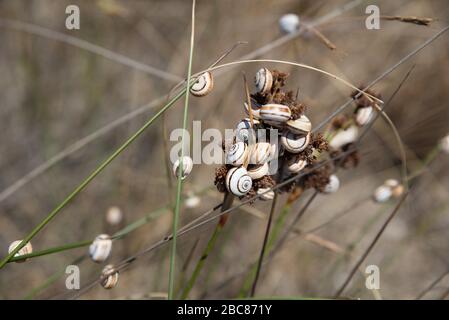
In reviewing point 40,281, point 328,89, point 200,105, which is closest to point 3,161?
point 40,281

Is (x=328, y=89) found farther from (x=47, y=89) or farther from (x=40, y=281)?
(x=40, y=281)

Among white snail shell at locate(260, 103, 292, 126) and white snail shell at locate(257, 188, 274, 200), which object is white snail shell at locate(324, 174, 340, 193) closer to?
white snail shell at locate(257, 188, 274, 200)

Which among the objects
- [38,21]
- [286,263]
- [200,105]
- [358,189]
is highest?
[38,21]

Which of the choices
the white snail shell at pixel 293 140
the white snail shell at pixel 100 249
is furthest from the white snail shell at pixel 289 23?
the white snail shell at pixel 100 249

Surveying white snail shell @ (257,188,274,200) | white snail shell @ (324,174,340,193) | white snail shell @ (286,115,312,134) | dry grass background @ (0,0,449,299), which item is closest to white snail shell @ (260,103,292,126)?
white snail shell @ (286,115,312,134)
